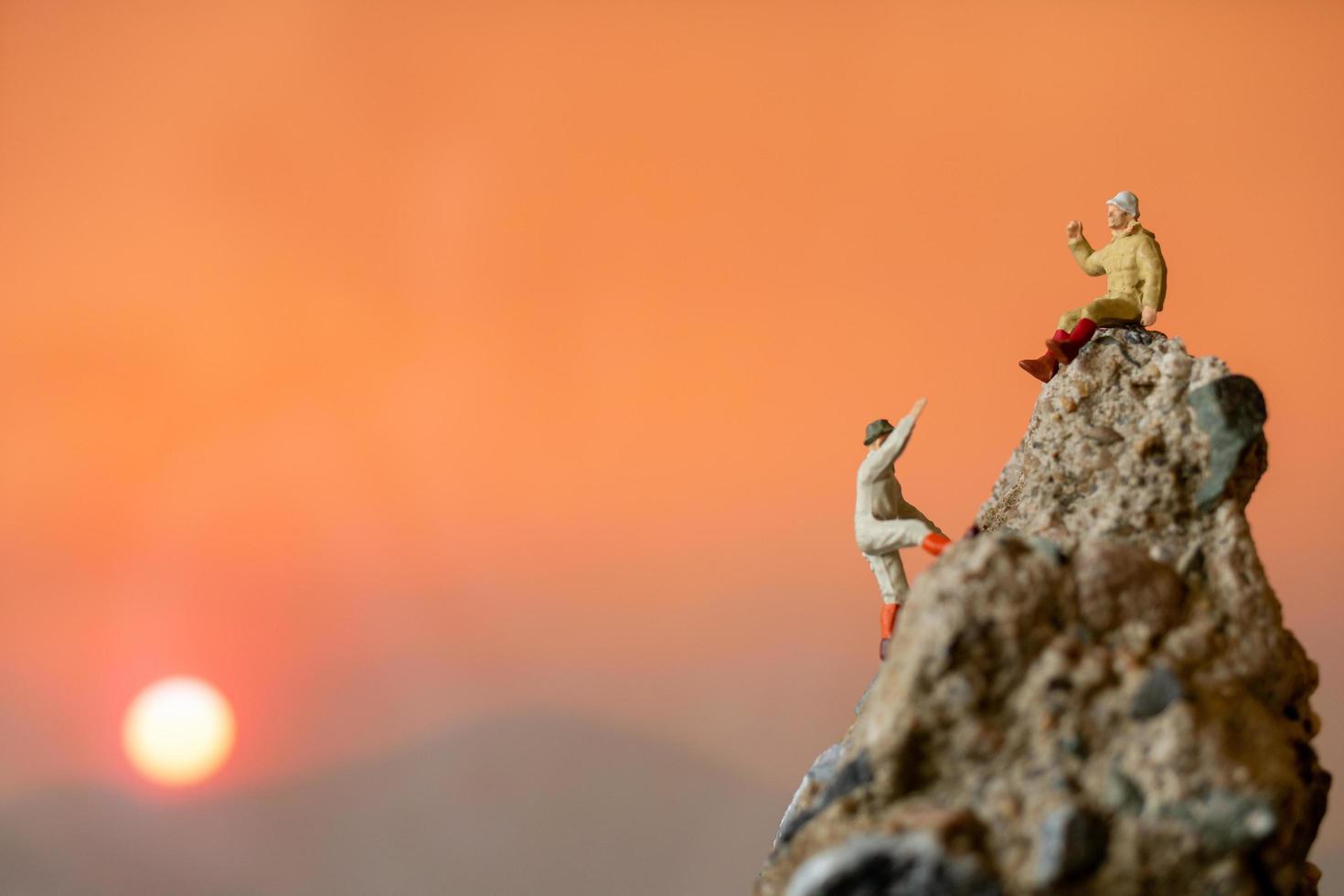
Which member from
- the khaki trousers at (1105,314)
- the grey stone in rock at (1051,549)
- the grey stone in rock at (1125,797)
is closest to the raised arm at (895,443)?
the khaki trousers at (1105,314)

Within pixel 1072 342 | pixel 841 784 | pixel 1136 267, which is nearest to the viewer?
pixel 841 784

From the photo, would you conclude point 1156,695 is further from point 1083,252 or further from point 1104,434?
point 1083,252

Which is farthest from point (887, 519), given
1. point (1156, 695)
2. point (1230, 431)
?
point (1156, 695)

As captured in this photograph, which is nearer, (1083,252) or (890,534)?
(890,534)

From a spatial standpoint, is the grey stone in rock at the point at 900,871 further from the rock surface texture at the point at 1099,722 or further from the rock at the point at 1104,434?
the rock at the point at 1104,434

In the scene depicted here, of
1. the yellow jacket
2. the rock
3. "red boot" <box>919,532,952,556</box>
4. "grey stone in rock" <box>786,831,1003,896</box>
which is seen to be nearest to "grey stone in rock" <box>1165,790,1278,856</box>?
"grey stone in rock" <box>786,831,1003,896</box>

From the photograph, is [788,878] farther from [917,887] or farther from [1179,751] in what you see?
[1179,751]

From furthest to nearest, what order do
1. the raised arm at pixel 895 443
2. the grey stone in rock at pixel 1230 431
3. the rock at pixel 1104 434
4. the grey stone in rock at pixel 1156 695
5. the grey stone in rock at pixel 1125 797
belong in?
the raised arm at pixel 895 443 < the rock at pixel 1104 434 < the grey stone in rock at pixel 1230 431 < the grey stone in rock at pixel 1156 695 < the grey stone in rock at pixel 1125 797

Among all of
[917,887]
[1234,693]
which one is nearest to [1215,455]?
[1234,693]
